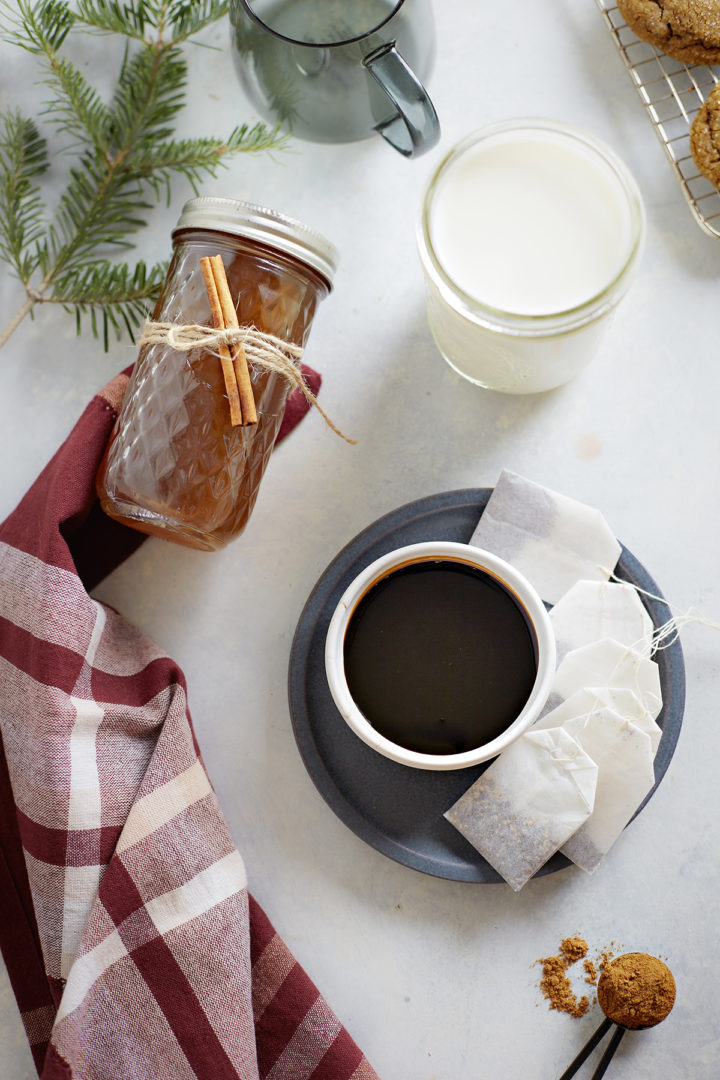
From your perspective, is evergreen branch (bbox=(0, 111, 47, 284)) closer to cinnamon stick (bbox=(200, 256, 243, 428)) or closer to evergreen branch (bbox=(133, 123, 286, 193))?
evergreen branch (bbox=(133, 123, 286, 193))

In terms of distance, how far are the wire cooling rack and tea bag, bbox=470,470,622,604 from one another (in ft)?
1.13

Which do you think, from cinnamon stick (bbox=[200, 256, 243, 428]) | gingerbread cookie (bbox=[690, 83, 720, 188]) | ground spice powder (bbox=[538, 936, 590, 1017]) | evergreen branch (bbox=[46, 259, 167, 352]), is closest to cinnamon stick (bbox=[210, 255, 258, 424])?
cinnamon stick (bbox=[200, 256, 243, 428])

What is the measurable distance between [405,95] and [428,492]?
372 mm

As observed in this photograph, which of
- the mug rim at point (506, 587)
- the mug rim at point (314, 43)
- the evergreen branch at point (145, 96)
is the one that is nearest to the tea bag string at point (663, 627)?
the mug rim at point (506, 587)

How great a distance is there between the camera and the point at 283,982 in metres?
0.80

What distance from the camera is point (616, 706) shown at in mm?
763

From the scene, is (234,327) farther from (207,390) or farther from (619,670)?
(619,670)

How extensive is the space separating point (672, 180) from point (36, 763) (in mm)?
858

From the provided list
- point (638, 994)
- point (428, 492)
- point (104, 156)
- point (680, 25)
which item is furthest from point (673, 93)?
point (638, 994)

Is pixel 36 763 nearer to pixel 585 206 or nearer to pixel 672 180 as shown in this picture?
pixel 585 206

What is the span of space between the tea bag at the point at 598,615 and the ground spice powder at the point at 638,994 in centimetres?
31

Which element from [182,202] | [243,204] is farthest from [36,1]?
[243,204]

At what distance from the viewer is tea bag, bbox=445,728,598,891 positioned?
2.47 ft

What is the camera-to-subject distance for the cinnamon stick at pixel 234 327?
0.68m
